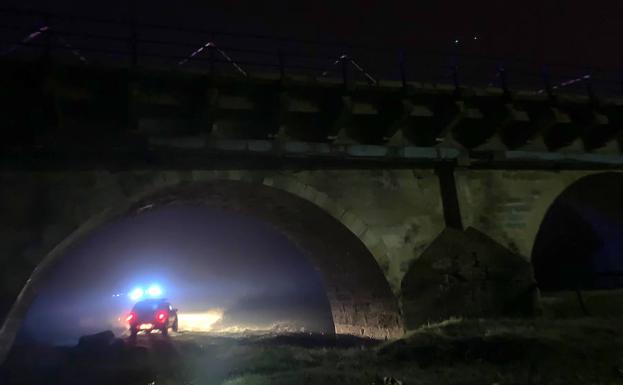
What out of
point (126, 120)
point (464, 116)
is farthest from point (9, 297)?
point (464, 116)

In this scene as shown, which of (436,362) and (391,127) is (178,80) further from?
(436,362)

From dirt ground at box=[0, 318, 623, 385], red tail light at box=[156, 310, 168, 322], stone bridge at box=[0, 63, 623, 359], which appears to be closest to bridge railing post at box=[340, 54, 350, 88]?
stone bridge at box=[0, 63, 623, 359]

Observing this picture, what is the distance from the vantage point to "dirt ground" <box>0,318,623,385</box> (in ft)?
21.0

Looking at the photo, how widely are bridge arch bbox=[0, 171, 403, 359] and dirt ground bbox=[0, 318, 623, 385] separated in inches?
48.4

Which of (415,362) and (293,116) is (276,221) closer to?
(293,116)

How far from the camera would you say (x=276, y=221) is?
12.7 metres

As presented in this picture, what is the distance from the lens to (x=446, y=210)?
11.5m

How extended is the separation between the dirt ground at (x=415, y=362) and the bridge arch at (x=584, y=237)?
638 centimetres

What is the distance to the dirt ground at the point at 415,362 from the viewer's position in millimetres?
6387

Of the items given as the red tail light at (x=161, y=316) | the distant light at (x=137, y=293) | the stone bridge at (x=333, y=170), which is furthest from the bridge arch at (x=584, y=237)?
the distant light at (x=137, y=293)

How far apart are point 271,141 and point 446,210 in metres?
4.66

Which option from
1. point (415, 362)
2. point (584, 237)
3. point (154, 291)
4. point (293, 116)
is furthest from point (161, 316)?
point (154, 291)

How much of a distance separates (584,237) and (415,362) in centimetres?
1241

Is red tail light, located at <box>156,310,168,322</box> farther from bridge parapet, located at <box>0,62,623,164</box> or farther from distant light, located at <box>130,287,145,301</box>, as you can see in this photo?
distant light, located at <box>130,287,145,301</box>
